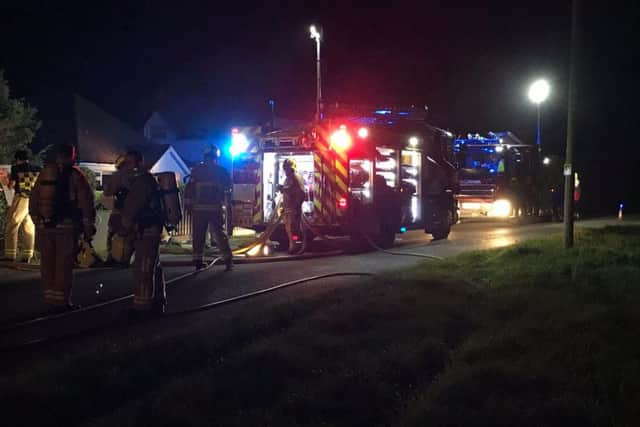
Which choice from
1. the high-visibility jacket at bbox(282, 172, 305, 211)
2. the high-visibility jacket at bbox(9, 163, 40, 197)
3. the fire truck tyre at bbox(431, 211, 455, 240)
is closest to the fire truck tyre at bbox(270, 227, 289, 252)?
the high-visibility jacket at bbox(282, 172, 305, 211)

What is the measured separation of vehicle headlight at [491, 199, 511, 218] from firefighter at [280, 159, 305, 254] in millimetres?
12043

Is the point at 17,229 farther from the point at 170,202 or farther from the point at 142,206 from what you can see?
the point at 142,206

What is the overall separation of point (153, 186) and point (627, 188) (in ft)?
157

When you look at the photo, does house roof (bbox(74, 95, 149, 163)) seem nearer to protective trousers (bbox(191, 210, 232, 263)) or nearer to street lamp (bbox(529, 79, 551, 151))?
street lamp (bbox(529, 79, 551, 151))

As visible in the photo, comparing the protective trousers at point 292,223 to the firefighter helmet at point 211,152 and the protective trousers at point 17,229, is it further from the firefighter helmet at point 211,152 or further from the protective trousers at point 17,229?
the protective trousers at point 17,229

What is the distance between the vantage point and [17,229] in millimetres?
10281

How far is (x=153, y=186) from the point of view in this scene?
6852mm

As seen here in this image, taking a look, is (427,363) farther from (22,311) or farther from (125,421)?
(22,311)

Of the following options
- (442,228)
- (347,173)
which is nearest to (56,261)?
(347,173)

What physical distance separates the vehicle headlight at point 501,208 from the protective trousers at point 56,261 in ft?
59.4

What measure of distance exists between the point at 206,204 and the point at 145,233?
3.35 m

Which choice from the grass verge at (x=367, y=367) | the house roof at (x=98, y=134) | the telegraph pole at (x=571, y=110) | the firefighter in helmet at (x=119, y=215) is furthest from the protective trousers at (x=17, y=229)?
the house roof at (x=98, y=134)

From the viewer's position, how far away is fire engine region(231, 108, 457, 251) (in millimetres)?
13023

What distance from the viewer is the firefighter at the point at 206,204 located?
10094 mm
